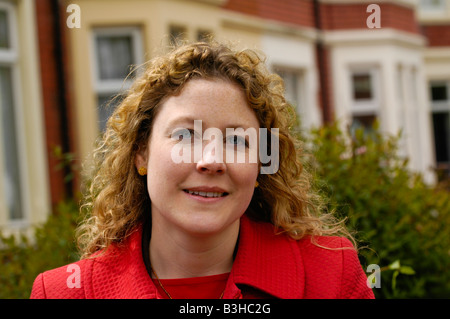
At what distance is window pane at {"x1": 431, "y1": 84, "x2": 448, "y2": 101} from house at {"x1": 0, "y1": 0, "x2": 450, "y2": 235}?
1425mm

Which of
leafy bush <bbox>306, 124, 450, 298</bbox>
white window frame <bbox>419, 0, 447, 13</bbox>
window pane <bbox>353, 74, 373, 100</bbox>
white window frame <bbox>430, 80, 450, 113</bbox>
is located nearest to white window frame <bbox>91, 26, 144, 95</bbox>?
leafy bush <bbox>306, 124, 450, 298</bbox>

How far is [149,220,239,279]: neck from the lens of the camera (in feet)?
7.31

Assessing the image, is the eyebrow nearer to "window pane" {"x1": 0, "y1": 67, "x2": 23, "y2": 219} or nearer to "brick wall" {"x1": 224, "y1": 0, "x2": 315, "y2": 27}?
"window pane" {"x1": 0, "y1": 67, "x2": 23, "y2": 219}

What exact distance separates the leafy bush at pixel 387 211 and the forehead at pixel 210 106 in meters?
1.27

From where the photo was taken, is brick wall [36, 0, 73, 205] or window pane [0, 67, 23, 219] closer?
window pane [0, 67, 23, 219]

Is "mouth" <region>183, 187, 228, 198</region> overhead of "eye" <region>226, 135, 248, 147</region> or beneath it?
beneath

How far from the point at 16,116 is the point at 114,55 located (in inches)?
62.3

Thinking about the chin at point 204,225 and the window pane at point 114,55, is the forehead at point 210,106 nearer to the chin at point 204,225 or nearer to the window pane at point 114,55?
the chin at point 204,225

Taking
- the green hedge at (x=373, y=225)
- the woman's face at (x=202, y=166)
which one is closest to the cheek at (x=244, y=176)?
the woman's face at (x=202, y=166)

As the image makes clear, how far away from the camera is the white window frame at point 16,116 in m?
7.46

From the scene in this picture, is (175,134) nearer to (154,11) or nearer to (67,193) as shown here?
(67,193)

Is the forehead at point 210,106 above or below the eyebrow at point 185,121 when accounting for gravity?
above

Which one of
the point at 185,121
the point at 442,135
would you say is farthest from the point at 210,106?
the point at 442,135
